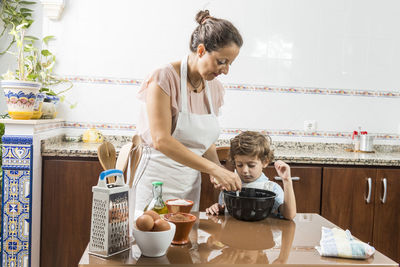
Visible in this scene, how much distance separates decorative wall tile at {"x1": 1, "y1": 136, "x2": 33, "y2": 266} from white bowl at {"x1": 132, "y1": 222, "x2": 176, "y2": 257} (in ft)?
5.03

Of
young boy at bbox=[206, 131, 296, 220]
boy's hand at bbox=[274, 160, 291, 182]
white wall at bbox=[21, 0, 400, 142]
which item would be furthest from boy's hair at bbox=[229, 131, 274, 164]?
white wall at bbox=[21, 0, 400, 142]

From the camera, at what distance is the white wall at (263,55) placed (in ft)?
9.96

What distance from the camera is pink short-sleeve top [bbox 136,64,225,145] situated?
1.70m

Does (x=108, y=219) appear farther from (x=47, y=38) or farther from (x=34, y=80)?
(x=47, y=38)

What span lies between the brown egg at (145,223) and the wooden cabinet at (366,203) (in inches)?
72.5

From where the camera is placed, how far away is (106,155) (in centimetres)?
126

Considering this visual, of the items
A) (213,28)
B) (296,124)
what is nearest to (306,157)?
(296,124)

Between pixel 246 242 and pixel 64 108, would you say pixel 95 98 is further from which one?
pixel 246 242

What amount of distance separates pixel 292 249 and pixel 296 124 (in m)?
2.16

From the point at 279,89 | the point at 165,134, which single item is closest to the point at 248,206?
the point at 165,134

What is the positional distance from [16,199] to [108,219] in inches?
61.9

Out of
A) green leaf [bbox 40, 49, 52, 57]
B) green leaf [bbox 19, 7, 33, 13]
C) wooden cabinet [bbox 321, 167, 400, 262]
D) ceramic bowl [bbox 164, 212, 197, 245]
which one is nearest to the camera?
ceramic bowl [bbox 164, 212, 197, 245]

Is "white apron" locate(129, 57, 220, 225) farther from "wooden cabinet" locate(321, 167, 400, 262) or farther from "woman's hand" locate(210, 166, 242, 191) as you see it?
"wooden cabinet" locate(321, 167, 400, 262)

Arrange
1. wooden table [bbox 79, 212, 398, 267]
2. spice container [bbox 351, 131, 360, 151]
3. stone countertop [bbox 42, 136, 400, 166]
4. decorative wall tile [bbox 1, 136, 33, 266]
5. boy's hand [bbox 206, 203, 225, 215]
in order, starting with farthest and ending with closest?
spice container [bbox 351, 131, 360, 151]
stone countertop [bbox 42, 136, 400, 166]
decorative wall tile [bbox 1, 136, 33, 266]
boy's hand [bbox 206, 203, 225, 215]
wooden table [bbox 79, 212, 398, 267]
